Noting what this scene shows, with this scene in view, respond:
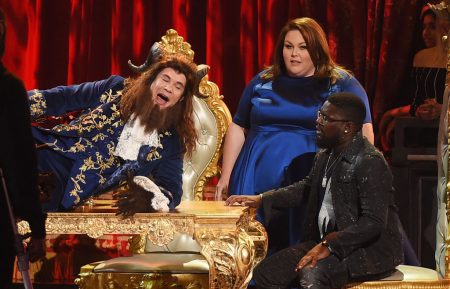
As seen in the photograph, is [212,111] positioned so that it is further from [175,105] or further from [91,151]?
[91,151]

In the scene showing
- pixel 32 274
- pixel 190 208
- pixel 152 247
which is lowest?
pixel 32 274

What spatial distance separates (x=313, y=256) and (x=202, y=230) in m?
0.46

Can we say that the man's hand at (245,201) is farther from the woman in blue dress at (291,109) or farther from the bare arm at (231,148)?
the bare arm at (231,148)

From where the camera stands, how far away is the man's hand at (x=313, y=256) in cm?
385

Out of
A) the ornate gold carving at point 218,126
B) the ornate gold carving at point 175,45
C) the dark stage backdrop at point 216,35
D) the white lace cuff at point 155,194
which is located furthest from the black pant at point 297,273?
the dark stage backdrop at point 216,35

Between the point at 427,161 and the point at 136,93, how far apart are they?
1817mm

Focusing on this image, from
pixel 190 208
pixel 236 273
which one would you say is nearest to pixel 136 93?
pixel 190 208

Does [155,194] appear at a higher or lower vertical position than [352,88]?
lower

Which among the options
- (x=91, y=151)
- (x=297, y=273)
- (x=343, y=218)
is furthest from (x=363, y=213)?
(x=91, y=151)

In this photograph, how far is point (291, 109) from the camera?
4.86m

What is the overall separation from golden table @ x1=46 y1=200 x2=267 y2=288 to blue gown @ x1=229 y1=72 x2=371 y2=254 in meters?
0.75

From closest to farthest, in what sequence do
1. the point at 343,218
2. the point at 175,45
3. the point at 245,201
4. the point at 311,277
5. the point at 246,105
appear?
the point at 311,277, the point at 343,218, the point at 245,201, the point at 246,105, the point at 175,45

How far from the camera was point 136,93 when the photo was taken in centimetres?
453

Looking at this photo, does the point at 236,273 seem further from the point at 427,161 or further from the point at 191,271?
the point at 427,161
